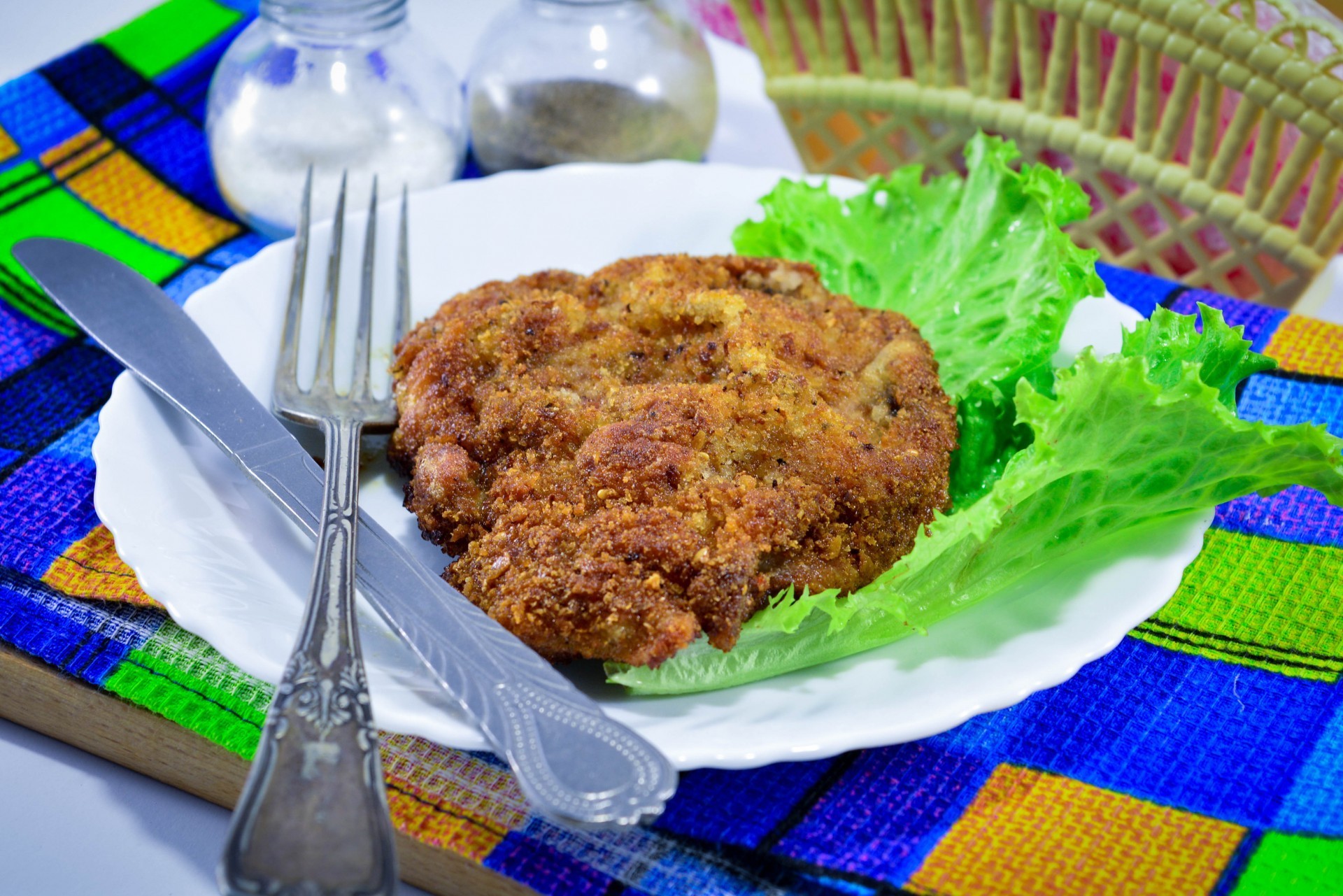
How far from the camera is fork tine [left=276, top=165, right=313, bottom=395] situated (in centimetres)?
257

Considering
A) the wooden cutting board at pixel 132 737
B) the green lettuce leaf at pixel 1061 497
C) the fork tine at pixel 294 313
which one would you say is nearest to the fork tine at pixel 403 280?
the fork tine at pixel 294 313

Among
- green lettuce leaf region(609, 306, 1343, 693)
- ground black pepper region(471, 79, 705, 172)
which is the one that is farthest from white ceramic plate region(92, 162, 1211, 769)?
ground black pepper region(471, 79, 705, 172)

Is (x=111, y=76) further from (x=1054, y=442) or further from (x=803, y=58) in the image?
(x=1054, y=442)

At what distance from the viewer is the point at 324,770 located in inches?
59.5

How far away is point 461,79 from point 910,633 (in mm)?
3423

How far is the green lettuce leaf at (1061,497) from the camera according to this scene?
1945 mm

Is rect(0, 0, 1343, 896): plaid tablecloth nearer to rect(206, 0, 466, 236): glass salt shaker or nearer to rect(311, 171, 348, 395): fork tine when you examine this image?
rect(311, 171, 348, 395): fork tine

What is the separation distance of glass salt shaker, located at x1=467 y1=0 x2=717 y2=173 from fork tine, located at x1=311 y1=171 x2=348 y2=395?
1.11m

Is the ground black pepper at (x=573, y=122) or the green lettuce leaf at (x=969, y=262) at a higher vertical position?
the green lettuce leaf at (x=969, y=262)

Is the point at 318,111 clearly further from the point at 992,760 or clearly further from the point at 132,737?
the point at 992,760

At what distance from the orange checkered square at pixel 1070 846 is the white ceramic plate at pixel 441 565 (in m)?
0.20

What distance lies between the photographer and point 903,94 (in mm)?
3883

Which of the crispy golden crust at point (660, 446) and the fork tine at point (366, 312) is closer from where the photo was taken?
the crispy golden crust at point (660, 446)

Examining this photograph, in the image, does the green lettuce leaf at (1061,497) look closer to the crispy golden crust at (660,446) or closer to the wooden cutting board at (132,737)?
the crispy golden crust at (660,446)
